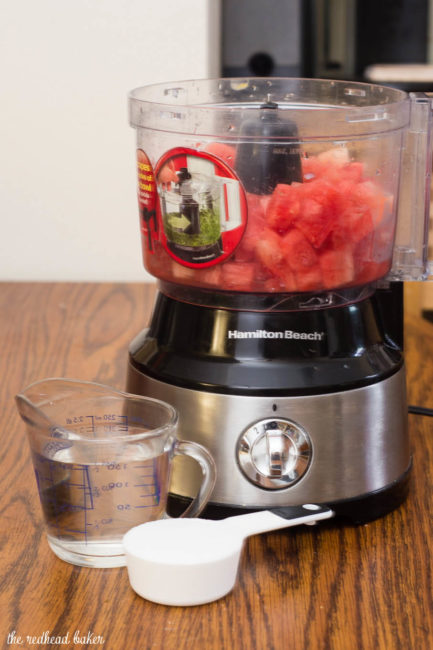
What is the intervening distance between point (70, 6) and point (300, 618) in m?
1.01

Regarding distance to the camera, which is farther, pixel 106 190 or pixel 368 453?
pixel 106 190

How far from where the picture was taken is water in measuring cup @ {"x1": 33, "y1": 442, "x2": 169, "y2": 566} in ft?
2.10

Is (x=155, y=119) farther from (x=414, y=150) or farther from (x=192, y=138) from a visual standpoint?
(x=414, y=150)

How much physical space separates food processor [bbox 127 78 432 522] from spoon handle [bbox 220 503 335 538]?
1 centimetres

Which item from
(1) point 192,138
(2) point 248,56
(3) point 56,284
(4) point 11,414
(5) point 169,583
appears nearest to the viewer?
(5) point 169,583

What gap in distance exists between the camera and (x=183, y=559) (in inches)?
23.8

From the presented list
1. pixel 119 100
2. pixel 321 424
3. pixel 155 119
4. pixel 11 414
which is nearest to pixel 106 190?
pixel 119 100

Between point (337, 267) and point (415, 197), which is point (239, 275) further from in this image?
point (415, 197)

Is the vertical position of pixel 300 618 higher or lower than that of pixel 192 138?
lower

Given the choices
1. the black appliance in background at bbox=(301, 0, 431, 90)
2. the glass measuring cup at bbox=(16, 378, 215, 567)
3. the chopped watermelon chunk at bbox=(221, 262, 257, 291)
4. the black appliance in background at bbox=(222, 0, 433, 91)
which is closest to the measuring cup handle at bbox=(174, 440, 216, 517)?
the glass measuring cup at bbox=(16, 378, 215, 567)

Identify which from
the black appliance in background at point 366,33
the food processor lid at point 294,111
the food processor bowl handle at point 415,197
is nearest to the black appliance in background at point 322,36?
the black appliance in background at point 366,33

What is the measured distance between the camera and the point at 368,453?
0.72m

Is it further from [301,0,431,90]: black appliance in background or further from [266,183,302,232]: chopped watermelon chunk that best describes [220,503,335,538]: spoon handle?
[301,0,431,90]: black appliance in background

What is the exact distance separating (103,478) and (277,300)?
0.63 ft
